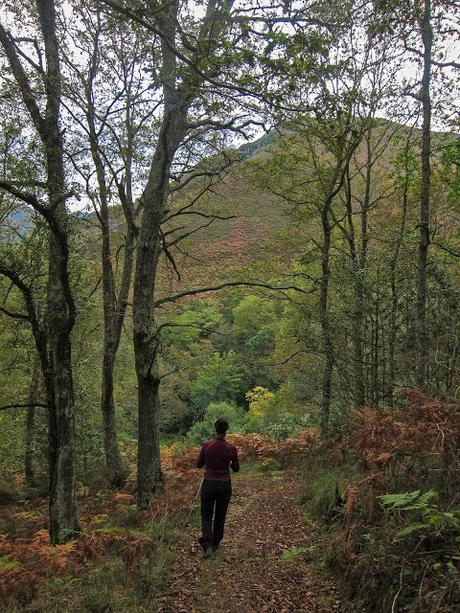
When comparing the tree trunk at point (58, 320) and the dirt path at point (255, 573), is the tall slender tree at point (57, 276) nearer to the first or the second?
the tree trunk at point (58, 320)

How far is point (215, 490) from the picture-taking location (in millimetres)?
6312

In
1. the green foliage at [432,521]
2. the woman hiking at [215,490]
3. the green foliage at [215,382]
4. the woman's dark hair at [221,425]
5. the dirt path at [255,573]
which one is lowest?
the green foliage at [215,382]

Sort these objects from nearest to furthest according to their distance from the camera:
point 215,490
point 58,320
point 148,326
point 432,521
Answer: point 432,521 → point 215,490 → point 58,320 → point 148,326

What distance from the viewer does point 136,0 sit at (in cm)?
452

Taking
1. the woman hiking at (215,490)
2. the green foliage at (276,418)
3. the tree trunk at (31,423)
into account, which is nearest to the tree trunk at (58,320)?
the woman hiking at (215,490)

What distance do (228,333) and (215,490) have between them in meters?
5.96

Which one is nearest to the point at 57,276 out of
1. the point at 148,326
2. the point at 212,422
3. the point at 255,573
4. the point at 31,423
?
the point at 148,326

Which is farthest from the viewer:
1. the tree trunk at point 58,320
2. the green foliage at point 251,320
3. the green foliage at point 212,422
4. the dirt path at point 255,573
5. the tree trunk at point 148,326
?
the green foliage at point 251,320

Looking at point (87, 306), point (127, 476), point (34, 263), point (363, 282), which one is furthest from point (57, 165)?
point (127, 476)

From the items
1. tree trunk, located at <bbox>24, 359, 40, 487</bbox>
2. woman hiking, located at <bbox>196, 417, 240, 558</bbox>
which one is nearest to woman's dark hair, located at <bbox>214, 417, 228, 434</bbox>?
woman hiking, located at <bbox>196, 417, 240, 558</bbox>

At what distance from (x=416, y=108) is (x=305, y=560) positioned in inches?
370

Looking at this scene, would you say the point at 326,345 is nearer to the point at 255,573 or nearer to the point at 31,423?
the point at 255,573

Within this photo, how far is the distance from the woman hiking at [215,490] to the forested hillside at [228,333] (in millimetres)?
327

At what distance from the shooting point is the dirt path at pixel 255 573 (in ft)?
15.2
